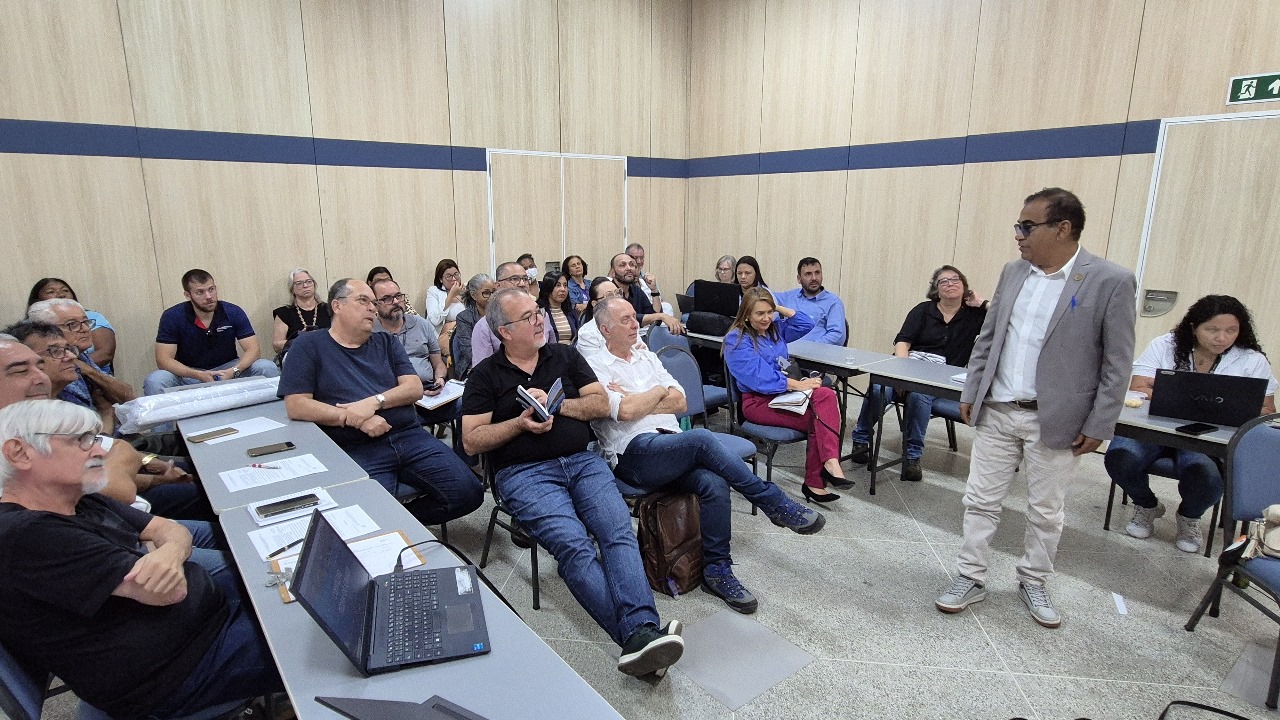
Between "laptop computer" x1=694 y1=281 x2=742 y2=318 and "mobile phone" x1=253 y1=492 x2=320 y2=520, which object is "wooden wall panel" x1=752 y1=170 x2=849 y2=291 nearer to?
"laptop computer" x1=694 y1=281 x2=742 y2=318

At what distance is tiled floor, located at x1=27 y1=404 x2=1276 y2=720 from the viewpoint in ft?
7.41

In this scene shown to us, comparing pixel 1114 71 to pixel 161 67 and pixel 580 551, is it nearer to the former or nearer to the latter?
pixel 580 551

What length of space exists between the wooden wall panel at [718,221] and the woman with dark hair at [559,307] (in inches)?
128

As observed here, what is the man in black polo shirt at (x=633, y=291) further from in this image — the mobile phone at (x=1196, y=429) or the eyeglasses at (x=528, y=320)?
the mobile phone at (x=1196, y=429)

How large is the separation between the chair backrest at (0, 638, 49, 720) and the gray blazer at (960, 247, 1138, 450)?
3.20m

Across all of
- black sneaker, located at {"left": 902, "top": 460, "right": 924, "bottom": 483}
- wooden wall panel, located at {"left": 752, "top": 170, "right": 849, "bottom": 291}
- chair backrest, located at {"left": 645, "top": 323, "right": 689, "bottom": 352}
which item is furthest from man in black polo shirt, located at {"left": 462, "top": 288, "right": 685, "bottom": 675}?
Result: wooden wall panel, located at {"left": 752, "top": 170, "right": 849, "bottom": 291}

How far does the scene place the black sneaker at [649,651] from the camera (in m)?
2.08

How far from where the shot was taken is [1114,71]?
479 cm

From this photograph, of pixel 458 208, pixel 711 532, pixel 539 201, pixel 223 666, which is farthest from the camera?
pixel 539 201

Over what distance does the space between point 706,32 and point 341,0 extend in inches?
164

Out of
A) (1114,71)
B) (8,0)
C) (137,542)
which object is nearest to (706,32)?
(1114,71)

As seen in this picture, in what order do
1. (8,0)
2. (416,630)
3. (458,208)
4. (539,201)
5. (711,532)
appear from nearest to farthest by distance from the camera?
(416,630), (711,532), (8,0), (458,208), (539,201)

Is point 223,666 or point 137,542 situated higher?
point 137,542

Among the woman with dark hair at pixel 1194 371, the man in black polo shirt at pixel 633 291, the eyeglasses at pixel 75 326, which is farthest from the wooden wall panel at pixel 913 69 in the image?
the eyeglasses at pixel 75 326
